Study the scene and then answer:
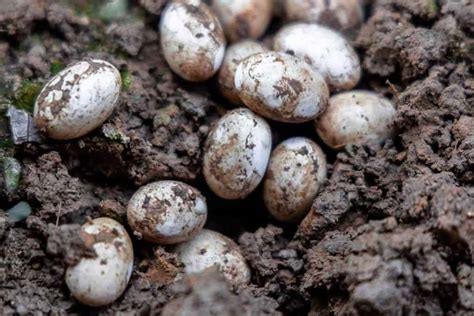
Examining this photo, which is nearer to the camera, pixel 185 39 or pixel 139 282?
pixel 139 282

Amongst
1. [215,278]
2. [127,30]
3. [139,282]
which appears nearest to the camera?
[215,278]

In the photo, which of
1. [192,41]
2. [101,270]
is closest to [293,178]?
[192,41]

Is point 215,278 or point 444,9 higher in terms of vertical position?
point 444,9

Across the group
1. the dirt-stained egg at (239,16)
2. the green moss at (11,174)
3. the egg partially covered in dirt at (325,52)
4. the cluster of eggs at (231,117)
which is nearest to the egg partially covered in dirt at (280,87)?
the cluster of eggs at (231,117)

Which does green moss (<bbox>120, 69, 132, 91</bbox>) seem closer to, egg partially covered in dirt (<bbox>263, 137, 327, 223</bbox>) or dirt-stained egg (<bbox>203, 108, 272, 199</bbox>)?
dirt-stained egg (<bbox>203, 108, 272, 199</bbox>)

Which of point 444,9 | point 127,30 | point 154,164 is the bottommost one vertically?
point 154,164

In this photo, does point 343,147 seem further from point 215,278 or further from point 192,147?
point 215,278

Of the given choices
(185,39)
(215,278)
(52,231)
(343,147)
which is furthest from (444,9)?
(52,231)

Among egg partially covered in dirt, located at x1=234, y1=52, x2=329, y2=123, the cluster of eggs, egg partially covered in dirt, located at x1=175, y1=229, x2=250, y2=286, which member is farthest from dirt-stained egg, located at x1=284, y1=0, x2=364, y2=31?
egg partially covered in dirt, located at x1=175, y1=229, x2=250, y2=286

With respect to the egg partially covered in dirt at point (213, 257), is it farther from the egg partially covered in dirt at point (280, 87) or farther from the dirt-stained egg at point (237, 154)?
the egg partially covered in dirt at point (280, 87)
